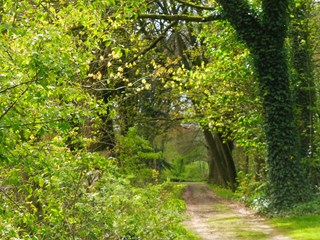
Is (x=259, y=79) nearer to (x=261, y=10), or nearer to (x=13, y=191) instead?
(x=261, y=10)

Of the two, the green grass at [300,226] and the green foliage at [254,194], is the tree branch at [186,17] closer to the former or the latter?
the green foliage at [254,194]

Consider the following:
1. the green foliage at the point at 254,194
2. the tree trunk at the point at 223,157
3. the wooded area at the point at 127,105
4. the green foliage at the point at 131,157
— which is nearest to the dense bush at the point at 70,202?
the wooded area at the point at 127,105

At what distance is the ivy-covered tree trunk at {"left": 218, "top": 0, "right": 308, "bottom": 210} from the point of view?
1560 centimetres

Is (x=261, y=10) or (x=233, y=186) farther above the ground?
(x=261, y=10)

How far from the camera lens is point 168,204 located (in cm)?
989

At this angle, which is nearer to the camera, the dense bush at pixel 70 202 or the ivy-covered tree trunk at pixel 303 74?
the dense bush at pixel 70 202

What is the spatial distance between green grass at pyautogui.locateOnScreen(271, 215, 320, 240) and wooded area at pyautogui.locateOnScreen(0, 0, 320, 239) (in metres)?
1.11

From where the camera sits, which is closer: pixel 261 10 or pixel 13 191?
pixel 13 191

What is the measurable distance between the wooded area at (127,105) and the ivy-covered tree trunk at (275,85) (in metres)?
0.03

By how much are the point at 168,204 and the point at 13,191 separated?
3.50 metres

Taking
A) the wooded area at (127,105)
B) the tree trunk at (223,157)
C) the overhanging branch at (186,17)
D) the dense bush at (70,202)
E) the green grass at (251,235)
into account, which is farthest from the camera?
the tree trunk at (223,157)

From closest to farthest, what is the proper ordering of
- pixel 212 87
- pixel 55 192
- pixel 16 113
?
pixel 16 113 < pixel 55 192 < pixel 212 87

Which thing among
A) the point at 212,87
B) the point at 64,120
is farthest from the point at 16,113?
the point at 212,87

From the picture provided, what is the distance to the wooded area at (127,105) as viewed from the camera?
16.7ft
